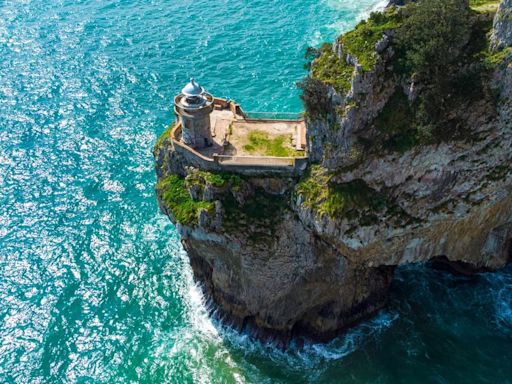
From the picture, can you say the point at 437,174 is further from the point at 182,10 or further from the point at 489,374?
the point at 182,10

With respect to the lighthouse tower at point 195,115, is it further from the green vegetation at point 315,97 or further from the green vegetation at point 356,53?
the green vegetation at point 356,53

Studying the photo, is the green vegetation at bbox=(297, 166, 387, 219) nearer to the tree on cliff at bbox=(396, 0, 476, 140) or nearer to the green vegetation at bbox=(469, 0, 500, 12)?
the tree on cliff at bbox=(396, 0, 476, 140)

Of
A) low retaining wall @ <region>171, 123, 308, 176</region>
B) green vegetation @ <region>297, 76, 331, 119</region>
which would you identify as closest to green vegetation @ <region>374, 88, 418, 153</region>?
green vegetation @ <region>297, 76, 331, 119</region>

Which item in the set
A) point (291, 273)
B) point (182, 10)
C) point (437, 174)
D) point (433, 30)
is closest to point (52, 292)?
point (291, 273)

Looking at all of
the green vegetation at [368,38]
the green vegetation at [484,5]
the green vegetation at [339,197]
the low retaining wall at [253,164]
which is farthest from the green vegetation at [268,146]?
the green vegetation at [484,5]

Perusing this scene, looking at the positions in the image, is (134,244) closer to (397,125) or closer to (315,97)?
(315,97)

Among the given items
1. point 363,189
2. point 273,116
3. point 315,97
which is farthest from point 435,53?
point 273,116

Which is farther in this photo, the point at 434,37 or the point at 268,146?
the point at 268,146
